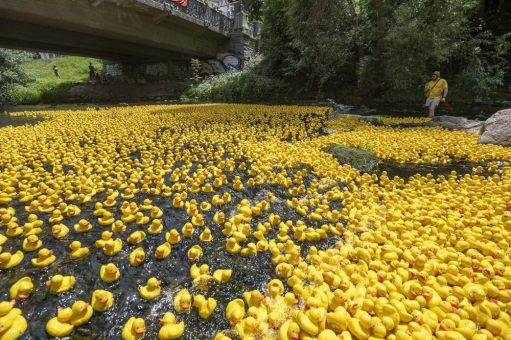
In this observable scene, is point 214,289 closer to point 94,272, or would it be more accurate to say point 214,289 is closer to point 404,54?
point 94,272

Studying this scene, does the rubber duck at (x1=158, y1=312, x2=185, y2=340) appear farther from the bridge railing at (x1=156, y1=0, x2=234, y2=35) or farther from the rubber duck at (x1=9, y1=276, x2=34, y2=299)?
the bridge railing at (x1=156, y1=0, x2=234, y2=35)

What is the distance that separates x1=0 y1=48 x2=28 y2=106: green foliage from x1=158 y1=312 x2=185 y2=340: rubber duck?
2425 cm

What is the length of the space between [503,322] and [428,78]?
16760 millimetres

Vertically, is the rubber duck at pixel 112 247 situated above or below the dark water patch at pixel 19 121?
above

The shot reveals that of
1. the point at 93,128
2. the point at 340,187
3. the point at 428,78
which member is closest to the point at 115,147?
the point at 93,128

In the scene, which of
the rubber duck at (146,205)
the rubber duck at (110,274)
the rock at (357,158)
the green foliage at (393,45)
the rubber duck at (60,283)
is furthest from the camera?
the green foliage at (393,45)

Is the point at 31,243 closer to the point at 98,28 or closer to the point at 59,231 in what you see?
the point at 59,231

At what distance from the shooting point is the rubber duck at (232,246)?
322 centimetres

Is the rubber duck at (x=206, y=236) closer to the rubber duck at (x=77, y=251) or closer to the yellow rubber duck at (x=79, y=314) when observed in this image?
the rubber duck at (x=77, y=251)

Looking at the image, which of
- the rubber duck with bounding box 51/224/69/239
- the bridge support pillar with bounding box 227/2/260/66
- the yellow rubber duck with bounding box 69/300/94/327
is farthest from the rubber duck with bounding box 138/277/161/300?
the bridge support pillar with bounding box 227/2/260/66

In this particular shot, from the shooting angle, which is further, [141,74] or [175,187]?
[141,74]

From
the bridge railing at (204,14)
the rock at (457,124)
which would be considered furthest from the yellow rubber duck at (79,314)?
the bridge railing at (204,14)

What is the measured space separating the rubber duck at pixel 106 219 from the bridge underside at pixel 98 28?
16.9 m

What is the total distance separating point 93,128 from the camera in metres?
9.39
